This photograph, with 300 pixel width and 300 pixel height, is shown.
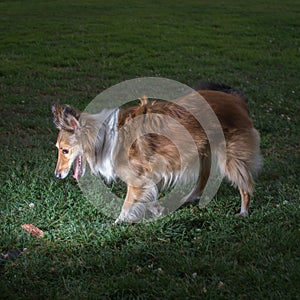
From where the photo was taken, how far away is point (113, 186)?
17.6ft

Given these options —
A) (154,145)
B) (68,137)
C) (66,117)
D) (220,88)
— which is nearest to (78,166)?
(68,137)

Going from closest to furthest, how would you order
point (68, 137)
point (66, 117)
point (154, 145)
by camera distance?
point (66, 117) → point (68, 137) → point (154, 145)

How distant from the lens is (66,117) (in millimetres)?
4266

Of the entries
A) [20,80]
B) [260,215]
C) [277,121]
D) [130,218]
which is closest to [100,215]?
[130,218]

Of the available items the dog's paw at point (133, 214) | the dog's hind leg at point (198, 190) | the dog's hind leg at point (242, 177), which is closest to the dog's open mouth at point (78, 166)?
the dog's paw at point (133, 214)

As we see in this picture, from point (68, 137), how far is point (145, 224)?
39.8 inches

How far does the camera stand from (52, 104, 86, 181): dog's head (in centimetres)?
428

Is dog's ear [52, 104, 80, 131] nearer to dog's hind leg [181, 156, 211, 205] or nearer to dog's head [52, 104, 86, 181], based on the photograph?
dog's head [52, 104, 86, 181]

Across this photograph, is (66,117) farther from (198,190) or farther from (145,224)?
(198,190)

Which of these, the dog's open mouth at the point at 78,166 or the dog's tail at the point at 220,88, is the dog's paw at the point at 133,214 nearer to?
the dog's open mouth at the point at 78,166

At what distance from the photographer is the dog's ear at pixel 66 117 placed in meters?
4.26

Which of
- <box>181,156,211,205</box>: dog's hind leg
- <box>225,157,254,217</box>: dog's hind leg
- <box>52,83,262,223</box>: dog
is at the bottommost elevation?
<box>181,156,211,205</box>: dog's hind leg

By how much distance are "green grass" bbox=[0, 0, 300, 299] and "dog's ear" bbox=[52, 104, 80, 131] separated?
0.86m

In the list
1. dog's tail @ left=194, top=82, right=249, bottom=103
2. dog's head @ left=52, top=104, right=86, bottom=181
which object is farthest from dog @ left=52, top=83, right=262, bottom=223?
dog's tail @ left=194, top=82, right=249, bottom=103
